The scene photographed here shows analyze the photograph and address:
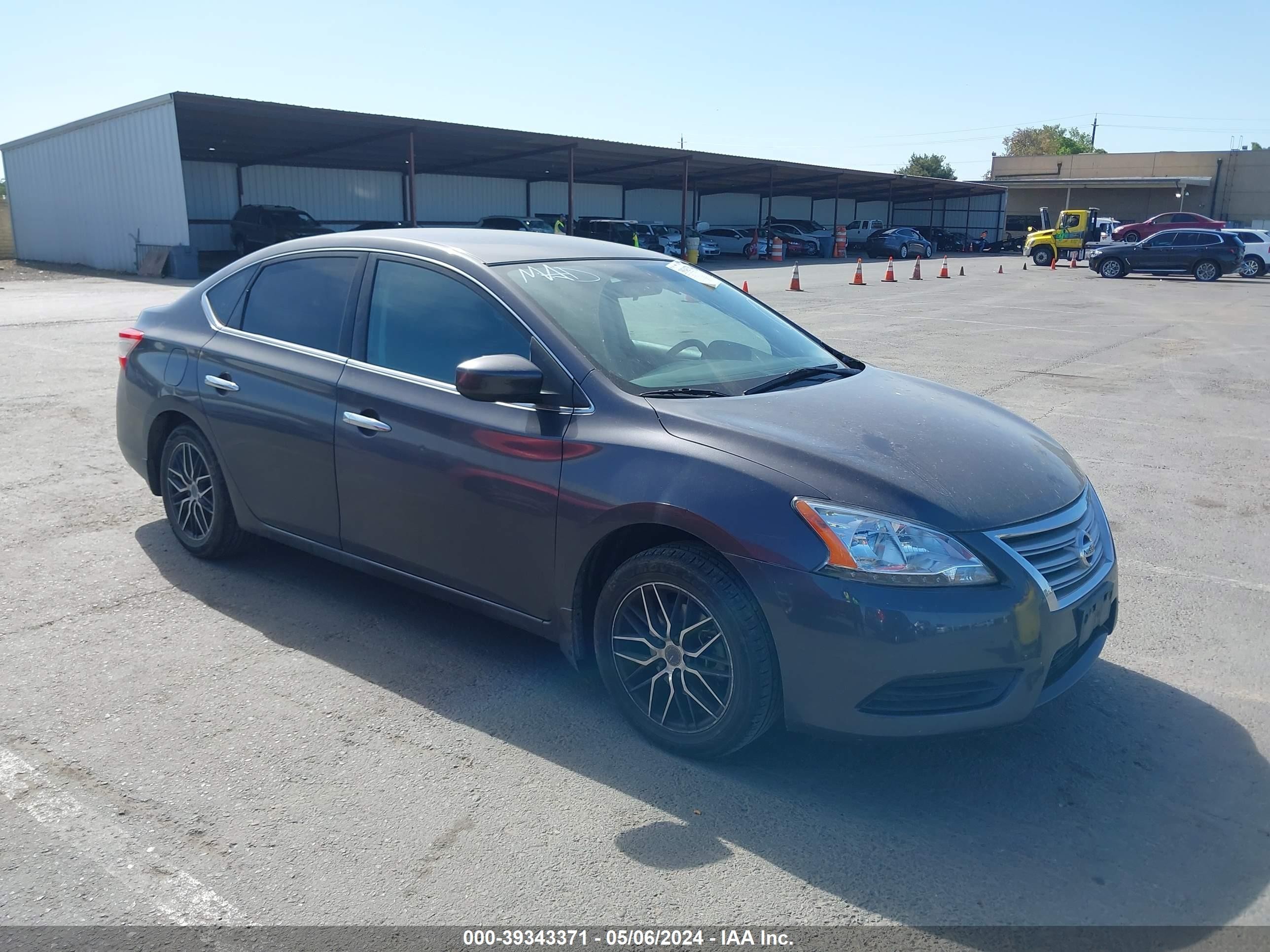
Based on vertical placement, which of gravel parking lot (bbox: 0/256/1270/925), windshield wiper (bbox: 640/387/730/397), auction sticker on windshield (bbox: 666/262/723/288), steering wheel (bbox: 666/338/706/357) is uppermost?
auction sticker on windshield (bbox: 666/262/723/288)

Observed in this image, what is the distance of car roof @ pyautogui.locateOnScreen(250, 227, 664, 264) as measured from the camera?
167 inches

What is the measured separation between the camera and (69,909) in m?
2.66

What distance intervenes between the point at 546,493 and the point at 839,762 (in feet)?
4.43

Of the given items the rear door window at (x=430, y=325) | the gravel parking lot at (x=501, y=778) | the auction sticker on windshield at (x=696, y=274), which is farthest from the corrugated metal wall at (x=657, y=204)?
the rear door window at (x=430, y=325)

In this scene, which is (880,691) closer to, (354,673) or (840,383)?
(840,383)

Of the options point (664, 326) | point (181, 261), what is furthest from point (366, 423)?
point (181, 261)

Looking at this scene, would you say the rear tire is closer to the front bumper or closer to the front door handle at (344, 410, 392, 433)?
the front bumper

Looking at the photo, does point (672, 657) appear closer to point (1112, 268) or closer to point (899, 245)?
point (1112, 268)

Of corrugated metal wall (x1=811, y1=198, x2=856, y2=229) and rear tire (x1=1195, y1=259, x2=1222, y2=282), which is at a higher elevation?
corrugated metal wall (x1=811, y1=198, x2=856, y2=229)

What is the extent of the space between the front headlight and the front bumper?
33mm

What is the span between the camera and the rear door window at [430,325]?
392 cm

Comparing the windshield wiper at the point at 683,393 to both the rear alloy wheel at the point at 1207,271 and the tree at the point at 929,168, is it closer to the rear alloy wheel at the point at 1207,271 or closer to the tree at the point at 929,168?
the rear alloy wheel at the point at 1207,271

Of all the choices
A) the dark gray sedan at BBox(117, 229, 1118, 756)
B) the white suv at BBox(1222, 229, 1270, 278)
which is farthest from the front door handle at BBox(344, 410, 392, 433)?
the white suv at BBox(1222, 229, 1270, 278)

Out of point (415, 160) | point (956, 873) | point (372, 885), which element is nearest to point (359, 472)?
point (372, 885)
